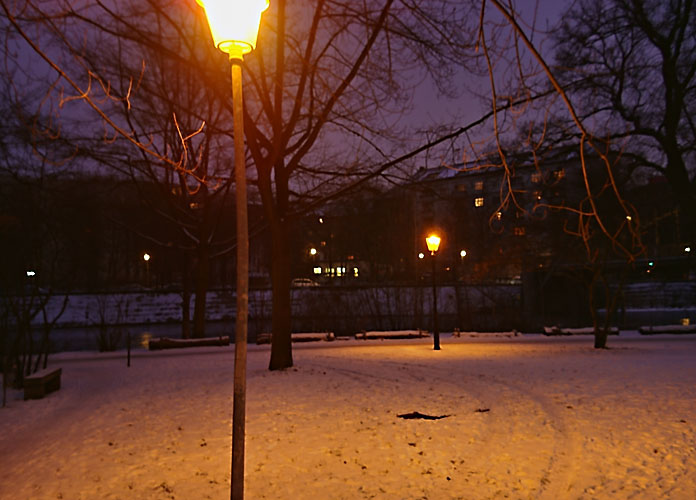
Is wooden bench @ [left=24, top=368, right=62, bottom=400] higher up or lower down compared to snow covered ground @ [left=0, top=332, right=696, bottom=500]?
higher up

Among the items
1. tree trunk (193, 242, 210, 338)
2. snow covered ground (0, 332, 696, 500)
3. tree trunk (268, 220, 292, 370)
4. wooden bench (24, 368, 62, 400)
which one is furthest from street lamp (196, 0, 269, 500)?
tree trunk (193, 242, 210, 338)

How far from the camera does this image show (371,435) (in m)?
6.74

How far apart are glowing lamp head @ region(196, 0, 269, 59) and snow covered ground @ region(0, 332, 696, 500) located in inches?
161

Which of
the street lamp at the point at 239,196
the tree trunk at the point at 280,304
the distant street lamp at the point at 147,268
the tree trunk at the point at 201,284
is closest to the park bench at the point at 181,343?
the tree trunk at the point at 201,284

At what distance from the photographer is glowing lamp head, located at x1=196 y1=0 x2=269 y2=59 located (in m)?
3.31

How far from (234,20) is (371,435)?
17.8ft

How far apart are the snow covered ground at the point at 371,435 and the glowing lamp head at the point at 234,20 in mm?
4078

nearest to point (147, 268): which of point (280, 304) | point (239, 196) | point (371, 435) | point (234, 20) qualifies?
point (280, 304)

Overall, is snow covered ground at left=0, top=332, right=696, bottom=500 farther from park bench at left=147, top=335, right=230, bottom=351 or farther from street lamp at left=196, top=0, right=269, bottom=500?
park bench at left=147, top=335, right=230, bottom=351

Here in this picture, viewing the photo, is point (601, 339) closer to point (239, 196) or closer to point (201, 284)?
point (201, 284)

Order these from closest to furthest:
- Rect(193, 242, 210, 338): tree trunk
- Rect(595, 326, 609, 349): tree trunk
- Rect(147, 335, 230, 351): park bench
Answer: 1. Rect(595, 326, 609, 349): tree trunk
2. Rect(147, 335, 230, 351): park bench
3. Rect(193, 242, 210, 338): tree trunk

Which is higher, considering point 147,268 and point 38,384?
point 147,268

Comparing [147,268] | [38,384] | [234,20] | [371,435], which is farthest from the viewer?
[147,268]

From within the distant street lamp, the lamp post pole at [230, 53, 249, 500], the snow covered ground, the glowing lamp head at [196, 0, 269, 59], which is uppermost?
the distant street lamp
